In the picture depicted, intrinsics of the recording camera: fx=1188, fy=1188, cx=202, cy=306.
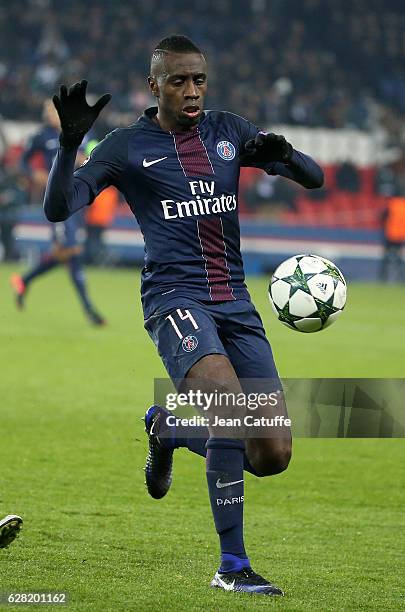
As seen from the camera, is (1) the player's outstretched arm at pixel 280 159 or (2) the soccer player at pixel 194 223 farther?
(1) the player's outstretched arm at pixel 280 159

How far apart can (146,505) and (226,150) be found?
6.49 feet

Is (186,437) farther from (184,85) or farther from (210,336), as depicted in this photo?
(184,85)

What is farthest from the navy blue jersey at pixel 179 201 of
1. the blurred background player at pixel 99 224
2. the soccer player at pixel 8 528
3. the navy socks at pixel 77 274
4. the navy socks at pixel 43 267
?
the blurred background player at pixel 99 224

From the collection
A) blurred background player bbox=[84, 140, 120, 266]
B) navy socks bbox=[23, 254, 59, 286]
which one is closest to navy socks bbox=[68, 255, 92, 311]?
navy socks bbox=[23, 254, 59, 286]

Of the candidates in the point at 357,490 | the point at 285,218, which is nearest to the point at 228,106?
the point at 285,218

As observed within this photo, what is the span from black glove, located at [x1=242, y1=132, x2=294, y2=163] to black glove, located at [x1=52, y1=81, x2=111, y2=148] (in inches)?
27.3

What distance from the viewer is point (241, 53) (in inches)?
1035

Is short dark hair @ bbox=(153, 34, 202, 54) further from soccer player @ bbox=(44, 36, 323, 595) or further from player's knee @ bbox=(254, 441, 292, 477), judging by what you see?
player's knee @ bbox=(254, 441, 292, 477)

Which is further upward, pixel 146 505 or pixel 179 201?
pixel 179 201

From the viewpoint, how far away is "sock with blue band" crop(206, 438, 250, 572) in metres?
4.43

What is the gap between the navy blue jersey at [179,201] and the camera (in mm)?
4805

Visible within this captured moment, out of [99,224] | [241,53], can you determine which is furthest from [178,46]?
[241,53]

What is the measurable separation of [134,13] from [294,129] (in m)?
4.98

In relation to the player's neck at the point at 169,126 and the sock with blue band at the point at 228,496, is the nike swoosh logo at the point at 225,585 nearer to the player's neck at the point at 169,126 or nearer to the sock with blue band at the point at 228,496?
the sock with blue band at the point at 228,496
